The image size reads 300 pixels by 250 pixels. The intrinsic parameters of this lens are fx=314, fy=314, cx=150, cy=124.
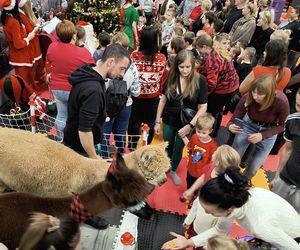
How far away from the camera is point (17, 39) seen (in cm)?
446

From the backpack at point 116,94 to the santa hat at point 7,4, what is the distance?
2.25 metres

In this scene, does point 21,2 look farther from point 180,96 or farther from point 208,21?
point 208,21

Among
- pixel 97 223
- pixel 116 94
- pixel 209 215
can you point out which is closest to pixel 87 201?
pixel 97 223

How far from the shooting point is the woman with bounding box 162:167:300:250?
2.01 meters

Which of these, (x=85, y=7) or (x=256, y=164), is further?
(x=85, y=7)

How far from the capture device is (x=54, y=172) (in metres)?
2.47

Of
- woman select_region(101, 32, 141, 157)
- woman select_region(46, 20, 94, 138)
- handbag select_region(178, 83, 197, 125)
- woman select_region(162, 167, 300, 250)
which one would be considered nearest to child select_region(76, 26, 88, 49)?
woman select_region(46, 20, 94, 138)

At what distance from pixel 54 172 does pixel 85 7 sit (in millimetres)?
5385

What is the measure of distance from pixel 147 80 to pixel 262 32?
3.17 m

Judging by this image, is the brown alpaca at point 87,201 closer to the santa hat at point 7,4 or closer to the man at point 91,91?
the man at point 91,91

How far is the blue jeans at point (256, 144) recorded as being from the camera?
11.2ft

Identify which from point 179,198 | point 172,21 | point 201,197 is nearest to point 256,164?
point 179,198

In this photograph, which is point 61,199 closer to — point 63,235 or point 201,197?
point 63,235

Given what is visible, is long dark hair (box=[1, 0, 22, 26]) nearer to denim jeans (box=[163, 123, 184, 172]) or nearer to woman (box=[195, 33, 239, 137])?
woman (box=[195, 33, 239, 137])
